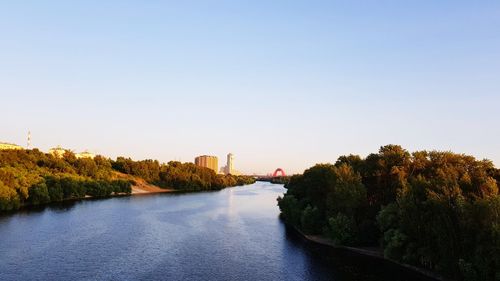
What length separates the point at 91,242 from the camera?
6781cm

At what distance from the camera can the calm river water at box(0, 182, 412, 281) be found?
51875 millimetres

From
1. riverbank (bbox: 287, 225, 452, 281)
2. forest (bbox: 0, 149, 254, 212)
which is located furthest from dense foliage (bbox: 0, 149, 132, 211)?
riverbank (bbox: 287, 225, 452, 281)

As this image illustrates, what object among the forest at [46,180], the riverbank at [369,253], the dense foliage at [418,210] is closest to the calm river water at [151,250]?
the riverbank at [369,253]

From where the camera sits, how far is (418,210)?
5222 cm

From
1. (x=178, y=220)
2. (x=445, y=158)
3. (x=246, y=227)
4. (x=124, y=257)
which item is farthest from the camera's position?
(x=178, y=220)

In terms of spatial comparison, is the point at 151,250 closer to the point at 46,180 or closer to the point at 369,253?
the point at 369,253

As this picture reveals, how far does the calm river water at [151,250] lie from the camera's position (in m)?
51.9

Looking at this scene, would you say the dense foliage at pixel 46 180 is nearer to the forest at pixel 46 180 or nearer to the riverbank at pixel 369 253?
the forest at pixel 46 180

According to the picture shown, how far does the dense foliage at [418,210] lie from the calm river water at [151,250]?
672cm

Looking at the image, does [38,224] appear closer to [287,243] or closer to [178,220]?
[178,220]

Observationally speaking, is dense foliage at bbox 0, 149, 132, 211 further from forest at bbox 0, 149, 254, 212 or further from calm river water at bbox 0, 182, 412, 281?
calm river water at bbox 0, 182, 412, 281

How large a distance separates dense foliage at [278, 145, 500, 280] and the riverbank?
4.26 feet

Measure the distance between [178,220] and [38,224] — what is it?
29.2 metres

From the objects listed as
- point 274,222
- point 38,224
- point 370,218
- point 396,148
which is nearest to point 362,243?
point 370,218
